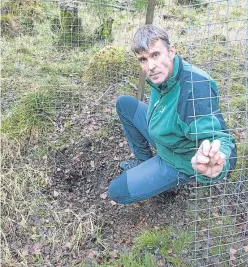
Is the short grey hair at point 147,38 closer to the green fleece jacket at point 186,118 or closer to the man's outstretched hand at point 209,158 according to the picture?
the green fleece jacket at point 186,118

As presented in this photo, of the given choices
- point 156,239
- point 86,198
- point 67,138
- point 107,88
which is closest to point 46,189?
point 86,198

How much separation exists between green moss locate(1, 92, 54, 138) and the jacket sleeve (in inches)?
83.4

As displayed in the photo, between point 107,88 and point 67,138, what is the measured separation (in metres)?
1.04

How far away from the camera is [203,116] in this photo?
226 centimetres

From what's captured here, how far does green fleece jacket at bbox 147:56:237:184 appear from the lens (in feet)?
7.39

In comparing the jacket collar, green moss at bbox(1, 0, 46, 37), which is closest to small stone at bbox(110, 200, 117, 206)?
the jacket collar

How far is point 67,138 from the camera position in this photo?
13.2ft

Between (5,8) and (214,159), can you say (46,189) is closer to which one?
(214,159)

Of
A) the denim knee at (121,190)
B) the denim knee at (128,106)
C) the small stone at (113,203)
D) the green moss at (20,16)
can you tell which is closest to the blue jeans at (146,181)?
the denim knee at (121,190)

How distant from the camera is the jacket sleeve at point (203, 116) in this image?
7.30ft

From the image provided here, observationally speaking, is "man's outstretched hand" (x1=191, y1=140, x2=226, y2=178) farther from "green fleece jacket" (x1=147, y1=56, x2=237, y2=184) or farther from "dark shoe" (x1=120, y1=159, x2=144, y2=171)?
"dark shoe" (x1=120, y1=159, x2=144, y2=171)

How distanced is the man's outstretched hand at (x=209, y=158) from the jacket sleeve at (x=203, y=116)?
0.93 feet

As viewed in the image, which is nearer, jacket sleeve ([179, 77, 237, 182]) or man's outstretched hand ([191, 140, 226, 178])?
man's outstretched hand ([191, 140, 226, 178])

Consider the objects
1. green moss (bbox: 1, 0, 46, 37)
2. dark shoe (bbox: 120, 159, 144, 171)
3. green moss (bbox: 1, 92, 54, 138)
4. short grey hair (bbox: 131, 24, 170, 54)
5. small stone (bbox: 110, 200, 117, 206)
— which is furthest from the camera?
green moss (bbox: 1, 0, 46, 37)
